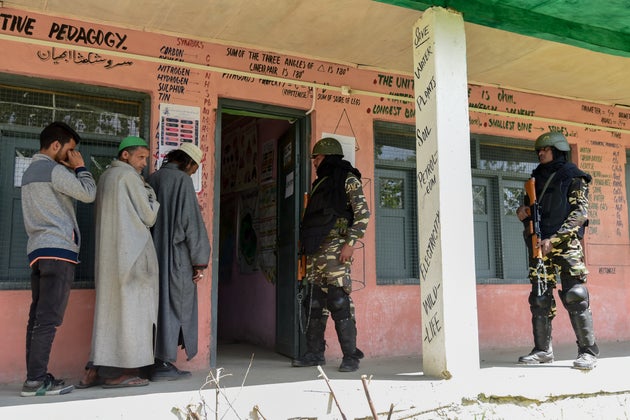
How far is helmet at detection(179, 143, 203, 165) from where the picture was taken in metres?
4.47

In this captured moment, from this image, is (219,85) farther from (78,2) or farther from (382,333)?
(382,333)

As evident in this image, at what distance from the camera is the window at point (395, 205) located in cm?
574

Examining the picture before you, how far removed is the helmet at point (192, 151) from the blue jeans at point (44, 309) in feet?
4.17

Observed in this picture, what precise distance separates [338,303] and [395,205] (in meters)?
1.75

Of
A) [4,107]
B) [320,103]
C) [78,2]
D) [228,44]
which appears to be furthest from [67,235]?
[320,103]

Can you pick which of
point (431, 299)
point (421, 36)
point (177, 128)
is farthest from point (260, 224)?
point (421, 36)

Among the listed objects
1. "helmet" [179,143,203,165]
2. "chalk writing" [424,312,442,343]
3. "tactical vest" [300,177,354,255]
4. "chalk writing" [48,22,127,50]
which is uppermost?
"chalk writing" [48,22,127,50]

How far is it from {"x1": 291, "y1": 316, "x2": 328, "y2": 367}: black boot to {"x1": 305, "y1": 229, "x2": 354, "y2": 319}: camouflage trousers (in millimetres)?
118

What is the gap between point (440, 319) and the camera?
12.6 feet

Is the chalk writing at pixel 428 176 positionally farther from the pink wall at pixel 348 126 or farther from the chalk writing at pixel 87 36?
the chalk writing at pixel 87 36

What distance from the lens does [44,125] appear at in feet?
14.8

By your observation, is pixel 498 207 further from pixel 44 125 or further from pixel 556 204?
pixel 44 125

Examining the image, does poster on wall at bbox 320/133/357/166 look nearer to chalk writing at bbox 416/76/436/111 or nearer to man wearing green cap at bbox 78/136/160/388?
chalk writing at bbox 416/76/436/111

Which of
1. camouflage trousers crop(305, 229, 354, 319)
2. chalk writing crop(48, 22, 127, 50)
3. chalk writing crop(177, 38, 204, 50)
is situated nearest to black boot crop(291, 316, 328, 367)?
camouflage trousers crop(305, 229, 354, 319)
